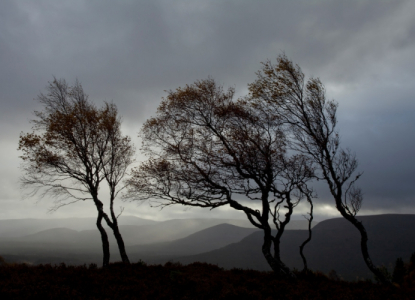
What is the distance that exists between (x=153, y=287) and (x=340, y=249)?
7362 inches

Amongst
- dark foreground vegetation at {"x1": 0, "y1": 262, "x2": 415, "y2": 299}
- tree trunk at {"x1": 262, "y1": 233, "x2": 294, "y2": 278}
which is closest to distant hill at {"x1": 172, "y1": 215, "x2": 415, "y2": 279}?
tree trunk at {"x1": 262, "y1": 233, "x2": 294, "y2": 278}

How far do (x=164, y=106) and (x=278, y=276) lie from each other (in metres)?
12.9

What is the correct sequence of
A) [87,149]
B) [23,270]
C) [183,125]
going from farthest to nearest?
[87,149]
[183,125]
[23,270]

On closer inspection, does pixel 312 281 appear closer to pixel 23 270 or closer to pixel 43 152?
pixel 23 270

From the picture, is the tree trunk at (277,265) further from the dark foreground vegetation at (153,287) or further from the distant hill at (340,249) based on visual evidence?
the distant hill at (340,249)

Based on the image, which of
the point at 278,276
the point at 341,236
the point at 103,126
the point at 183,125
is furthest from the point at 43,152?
the point at 341,236

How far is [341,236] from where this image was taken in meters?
182

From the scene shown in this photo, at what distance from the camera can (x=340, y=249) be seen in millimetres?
162500

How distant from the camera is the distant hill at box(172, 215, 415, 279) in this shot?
5635 inches

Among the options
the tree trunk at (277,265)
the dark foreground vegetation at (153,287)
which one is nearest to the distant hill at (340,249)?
the tree trunk at (277,265)

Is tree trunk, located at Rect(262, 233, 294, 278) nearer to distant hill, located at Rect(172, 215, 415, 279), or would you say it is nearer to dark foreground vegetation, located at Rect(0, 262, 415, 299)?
dark foreground vegetation, located at Rect(0, 262, 415, 299)

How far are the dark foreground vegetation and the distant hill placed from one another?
142914 mm

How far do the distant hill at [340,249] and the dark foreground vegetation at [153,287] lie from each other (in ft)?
469

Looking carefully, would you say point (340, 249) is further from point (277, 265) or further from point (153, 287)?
point (153, 287)
